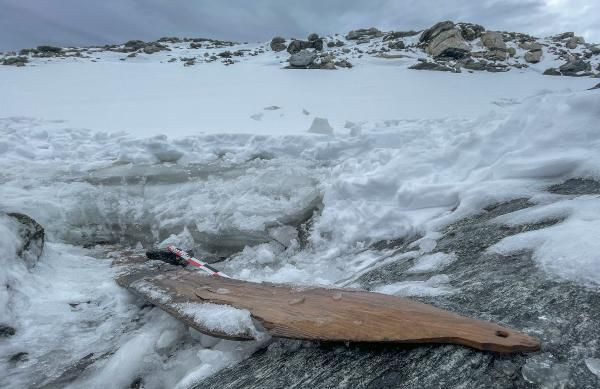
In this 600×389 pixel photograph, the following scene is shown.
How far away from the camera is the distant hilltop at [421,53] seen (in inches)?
680

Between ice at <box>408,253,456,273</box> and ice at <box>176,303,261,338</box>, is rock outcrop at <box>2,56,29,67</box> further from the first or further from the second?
ice at <box>408,253,456,273</box>

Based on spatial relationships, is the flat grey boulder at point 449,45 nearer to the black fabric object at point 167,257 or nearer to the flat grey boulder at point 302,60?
the flat grey boulder at point 302,60

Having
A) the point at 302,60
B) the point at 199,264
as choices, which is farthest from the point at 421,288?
the point at 302,60

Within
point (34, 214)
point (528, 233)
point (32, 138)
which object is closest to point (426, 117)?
point (528, 233)

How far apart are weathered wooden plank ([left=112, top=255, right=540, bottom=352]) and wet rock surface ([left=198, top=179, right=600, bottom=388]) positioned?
50mm

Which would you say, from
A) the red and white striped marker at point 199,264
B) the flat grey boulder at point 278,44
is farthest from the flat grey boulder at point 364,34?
the red and white striped marker at point 199,264

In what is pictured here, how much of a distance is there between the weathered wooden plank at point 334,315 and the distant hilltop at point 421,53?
15.3m

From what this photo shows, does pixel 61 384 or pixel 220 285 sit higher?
pixel 220 285

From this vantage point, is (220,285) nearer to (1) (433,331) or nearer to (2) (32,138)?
(1) (433,331)

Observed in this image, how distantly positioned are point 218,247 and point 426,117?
17.4 feet

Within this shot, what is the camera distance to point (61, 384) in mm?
2359

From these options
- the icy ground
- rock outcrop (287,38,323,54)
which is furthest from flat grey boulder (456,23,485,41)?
the icy ground

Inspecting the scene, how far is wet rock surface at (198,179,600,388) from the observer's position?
150 centimetres

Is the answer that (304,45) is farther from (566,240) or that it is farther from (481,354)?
(481,354)
